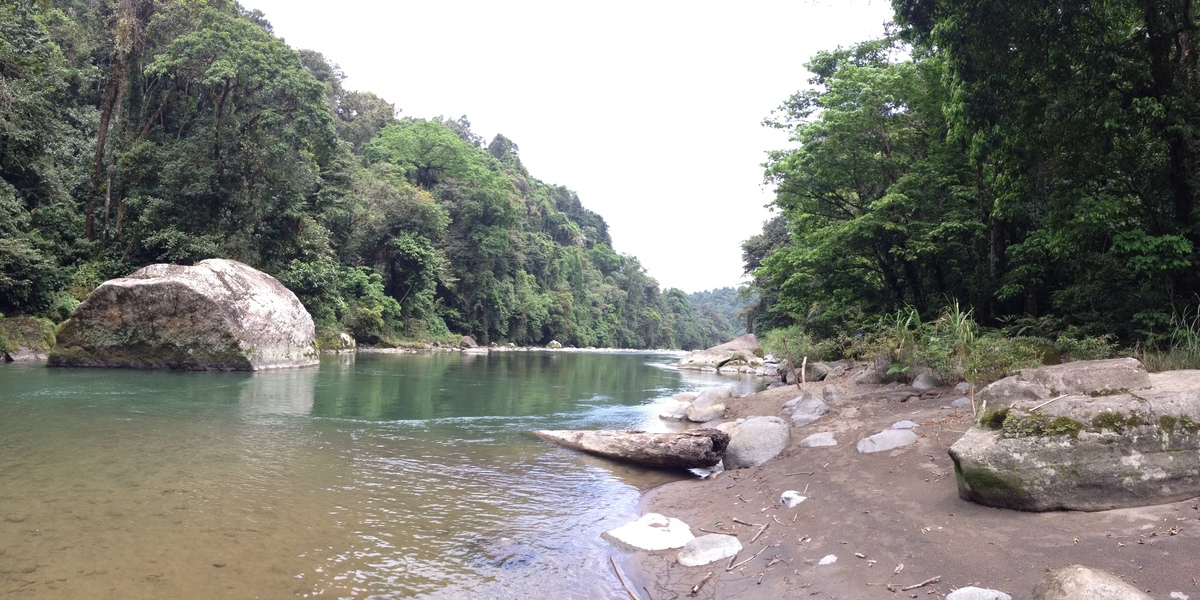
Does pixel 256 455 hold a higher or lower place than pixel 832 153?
lower

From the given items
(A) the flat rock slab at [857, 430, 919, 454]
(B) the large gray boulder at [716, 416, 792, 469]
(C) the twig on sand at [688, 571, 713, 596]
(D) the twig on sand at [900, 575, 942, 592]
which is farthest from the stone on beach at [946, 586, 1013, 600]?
(B) the large gray boulder at [716, 416, 792, 469]

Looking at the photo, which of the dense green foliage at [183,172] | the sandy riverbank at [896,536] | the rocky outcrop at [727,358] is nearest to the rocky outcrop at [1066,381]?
the sandy riverbank at [896,536]

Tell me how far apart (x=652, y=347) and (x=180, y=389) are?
86.5 m

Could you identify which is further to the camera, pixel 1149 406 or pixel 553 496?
pixel 553 496

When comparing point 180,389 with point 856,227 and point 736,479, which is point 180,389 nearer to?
point 736,479

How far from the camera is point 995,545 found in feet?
13.2

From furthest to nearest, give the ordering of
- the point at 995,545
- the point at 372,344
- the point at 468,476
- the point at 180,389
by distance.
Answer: the point at 372,344 < the point at 180,389 < the point at 468,476 < the point at 995,545

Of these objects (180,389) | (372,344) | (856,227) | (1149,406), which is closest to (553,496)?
Answer: (1149,406)

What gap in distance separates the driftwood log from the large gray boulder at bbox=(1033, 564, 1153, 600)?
4.98 m

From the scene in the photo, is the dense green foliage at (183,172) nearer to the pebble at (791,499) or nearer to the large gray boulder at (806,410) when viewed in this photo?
the large gray boulder at (806,410)

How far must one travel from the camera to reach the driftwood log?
27.1 feet

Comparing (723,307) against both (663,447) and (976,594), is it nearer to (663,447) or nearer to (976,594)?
(663,447)

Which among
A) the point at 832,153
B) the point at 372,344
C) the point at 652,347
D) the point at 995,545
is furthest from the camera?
the point at 652,347

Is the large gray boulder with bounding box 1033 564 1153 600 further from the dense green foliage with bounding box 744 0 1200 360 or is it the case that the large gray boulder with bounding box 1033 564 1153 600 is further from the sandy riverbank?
the dense green foliage with bounding box 744 0 1200 360
